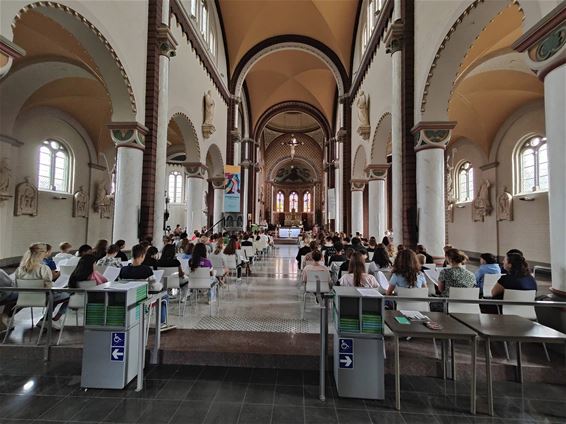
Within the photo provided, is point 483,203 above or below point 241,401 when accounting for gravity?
above

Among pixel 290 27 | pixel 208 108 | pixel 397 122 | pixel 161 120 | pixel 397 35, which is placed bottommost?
pixel 397 122

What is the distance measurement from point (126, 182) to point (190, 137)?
4.42m

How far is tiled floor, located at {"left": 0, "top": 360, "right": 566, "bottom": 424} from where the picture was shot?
9.04 ft

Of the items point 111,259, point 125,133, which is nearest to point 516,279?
point 111,259

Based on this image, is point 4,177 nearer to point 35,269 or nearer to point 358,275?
point 35,269

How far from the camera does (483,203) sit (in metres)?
14.0

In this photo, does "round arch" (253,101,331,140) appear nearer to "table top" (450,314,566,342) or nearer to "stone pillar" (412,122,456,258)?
"stone pillar" (412,122,456,258)

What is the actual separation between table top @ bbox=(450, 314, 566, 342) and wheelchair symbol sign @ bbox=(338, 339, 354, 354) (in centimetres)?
105

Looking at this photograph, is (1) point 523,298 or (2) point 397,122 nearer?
(1) point 523,298

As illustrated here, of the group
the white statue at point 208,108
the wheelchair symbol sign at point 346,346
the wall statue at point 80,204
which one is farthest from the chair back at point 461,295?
the wall statue at point 80,204

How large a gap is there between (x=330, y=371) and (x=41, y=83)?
490 inches

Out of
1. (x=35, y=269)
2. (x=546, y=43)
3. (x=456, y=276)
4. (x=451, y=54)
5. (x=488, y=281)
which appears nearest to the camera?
(x=546, y=43)

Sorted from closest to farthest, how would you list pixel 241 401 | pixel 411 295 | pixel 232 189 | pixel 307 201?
pixel 241 401 → pixel 411 295 → pixel 232 189 → pixel 307 201

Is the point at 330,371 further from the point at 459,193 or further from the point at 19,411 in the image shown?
the point at 459,193
